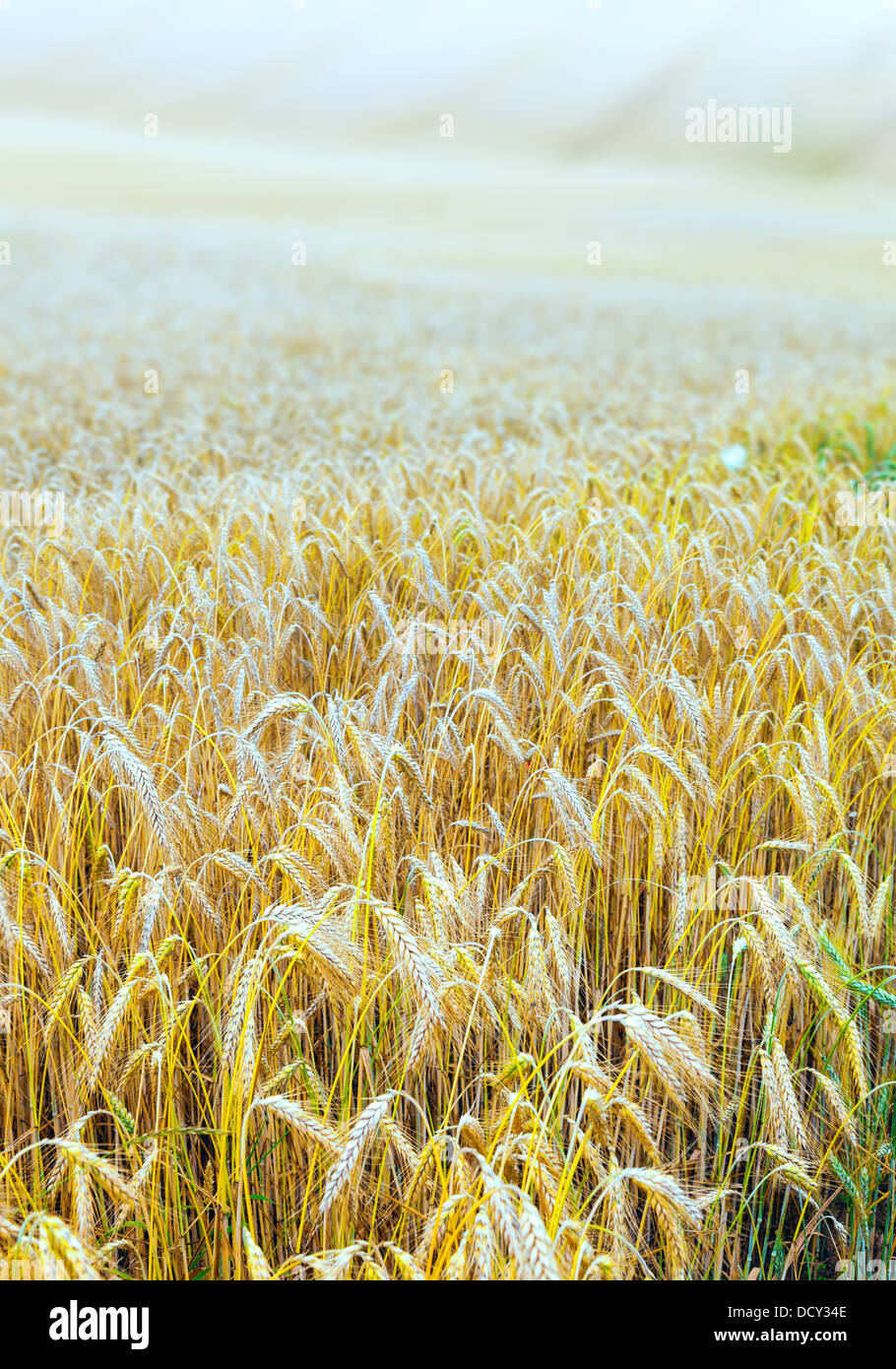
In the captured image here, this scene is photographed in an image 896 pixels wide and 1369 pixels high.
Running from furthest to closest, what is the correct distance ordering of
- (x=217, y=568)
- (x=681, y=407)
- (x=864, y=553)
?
(x=681, y=407) → (x=864, y=553) → (x=217, y=568)

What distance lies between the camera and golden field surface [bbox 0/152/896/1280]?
1363mm

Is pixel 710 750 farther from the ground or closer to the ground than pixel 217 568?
closer to the ground

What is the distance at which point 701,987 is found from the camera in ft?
5.97

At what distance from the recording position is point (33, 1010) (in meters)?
1.60

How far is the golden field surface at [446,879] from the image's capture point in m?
1.36

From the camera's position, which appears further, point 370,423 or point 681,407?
point 681,407

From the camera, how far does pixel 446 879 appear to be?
1.75 metres

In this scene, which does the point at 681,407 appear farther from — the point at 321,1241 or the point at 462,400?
the point at 321,1241
